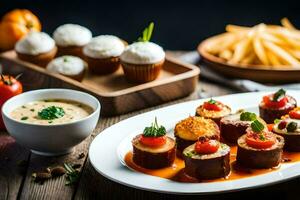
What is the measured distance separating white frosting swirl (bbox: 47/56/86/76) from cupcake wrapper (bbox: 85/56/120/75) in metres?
0.13

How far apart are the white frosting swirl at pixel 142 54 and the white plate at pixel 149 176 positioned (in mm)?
674

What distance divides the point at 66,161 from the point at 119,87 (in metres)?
1.26

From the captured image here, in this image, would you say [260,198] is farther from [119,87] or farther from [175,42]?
[175,42]

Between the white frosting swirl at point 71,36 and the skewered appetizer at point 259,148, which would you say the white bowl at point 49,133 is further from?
the white frosting swirl at point 71,36

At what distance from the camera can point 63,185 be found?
12.4ft

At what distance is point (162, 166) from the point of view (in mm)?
3699

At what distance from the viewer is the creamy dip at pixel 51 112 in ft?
13.1

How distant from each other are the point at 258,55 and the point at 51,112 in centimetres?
209

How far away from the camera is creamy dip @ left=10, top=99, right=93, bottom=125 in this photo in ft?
13.1

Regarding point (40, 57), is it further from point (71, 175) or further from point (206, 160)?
point (206, 160)

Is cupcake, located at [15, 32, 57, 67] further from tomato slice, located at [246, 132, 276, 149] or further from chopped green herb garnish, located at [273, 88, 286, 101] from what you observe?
tomato slice, located at [246, 132, 276, 149]

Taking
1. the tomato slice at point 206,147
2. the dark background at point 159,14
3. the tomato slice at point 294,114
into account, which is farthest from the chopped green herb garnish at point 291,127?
the dark background at point 159,14

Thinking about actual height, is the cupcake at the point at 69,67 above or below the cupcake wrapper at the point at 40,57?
above

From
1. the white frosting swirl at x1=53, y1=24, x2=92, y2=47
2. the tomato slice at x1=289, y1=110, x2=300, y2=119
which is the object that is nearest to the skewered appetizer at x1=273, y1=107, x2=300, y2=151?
the tomato slice at x1=289, y1=110, x2=300, y2=119
